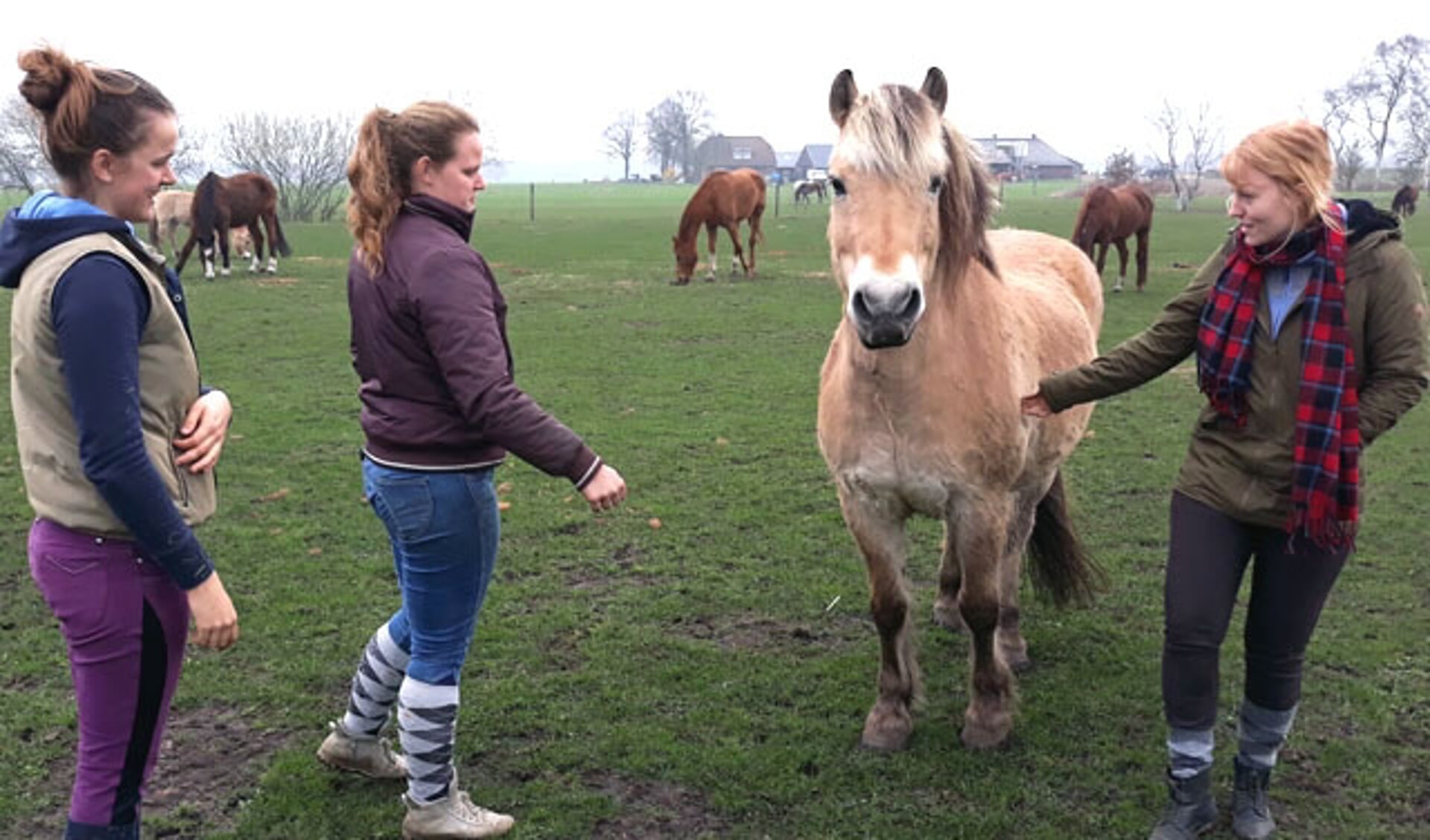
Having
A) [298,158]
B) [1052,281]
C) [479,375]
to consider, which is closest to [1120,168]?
[298,158]

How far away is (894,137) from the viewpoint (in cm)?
281

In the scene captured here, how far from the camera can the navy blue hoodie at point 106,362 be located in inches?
72.3

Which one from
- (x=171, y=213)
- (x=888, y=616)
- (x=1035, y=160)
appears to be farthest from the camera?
(x=1035, y=160)

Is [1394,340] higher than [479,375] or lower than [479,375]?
higher

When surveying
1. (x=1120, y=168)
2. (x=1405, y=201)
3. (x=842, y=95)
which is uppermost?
(x=1120, y=168)

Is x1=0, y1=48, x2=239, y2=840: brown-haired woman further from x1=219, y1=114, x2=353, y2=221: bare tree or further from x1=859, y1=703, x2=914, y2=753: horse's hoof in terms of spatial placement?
x1=219, y1=114, x2=353, y2=221: bare tree

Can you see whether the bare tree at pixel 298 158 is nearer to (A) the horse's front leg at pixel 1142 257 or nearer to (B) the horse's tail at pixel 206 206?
(B) the horse's tail at pixel 206 206

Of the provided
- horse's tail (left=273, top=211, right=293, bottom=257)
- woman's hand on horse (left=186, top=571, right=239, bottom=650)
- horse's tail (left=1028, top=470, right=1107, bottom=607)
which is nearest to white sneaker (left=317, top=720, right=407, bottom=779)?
woman's hand on horse (left=186, top=571, right=239, bottom=650)

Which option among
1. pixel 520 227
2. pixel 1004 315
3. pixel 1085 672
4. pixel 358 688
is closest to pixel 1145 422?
pixel 1085 672

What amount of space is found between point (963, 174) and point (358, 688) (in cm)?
237

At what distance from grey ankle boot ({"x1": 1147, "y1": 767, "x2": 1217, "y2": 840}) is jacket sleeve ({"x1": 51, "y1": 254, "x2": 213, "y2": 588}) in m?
2.63

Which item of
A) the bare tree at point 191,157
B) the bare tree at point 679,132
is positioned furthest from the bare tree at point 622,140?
the bare tree at point 191,157

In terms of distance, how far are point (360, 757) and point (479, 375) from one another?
1539 millimetres

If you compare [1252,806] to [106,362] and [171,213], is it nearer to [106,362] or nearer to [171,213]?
[106,362]
